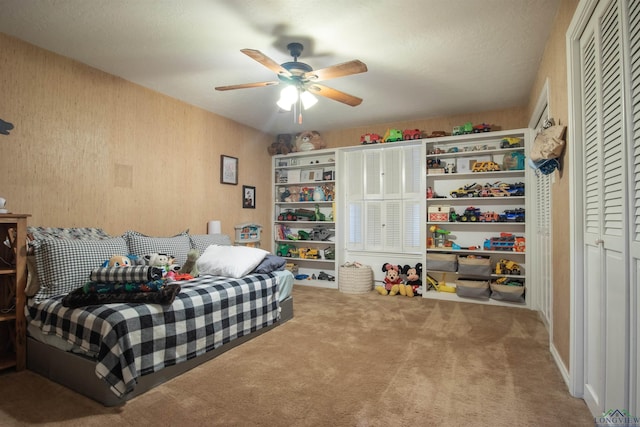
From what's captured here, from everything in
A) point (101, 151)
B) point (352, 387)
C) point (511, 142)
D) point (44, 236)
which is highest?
point (511, 142)

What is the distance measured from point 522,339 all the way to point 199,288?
267 cm

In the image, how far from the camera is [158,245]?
2.91 metres

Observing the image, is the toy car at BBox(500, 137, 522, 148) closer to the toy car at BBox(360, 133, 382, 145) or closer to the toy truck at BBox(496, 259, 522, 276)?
the toy truck at BBox(496, 259, 522, 276)

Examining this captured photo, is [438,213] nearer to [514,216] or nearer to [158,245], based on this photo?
[514,216]

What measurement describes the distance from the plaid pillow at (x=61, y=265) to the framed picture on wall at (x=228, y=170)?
2.15m

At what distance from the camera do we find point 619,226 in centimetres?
132

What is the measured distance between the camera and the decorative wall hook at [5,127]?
7.70 ft

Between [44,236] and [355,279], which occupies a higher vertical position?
[44,236]

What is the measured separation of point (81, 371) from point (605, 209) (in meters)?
2.88

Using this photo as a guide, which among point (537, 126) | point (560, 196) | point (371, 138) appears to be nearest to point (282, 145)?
point (371, 138)

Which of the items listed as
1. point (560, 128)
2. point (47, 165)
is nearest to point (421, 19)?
point (560, 128)

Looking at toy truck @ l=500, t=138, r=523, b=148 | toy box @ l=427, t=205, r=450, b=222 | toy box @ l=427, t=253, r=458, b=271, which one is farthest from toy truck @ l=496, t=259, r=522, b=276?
toy truck @ l=500, t=138, r=523, b=148

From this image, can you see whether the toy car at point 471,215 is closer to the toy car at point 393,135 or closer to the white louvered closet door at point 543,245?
the white louvered closet door at point 543,245

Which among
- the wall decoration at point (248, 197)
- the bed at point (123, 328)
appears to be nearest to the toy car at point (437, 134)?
the wall decoration at point (248, 197)
